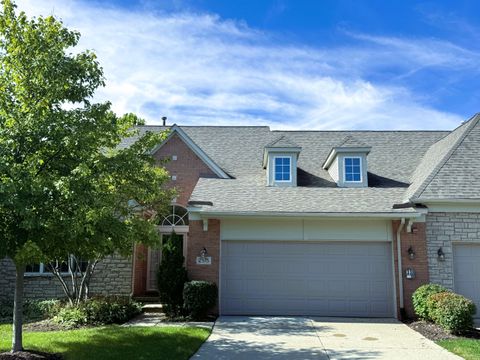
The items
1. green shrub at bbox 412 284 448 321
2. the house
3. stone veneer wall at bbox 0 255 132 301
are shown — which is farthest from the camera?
stone veneer wall at bbox 0 255 132 301

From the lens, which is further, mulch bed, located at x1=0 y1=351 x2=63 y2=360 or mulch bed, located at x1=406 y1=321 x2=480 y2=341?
mulch bed, located at x1=406 y1=321 x2=480 y2=341

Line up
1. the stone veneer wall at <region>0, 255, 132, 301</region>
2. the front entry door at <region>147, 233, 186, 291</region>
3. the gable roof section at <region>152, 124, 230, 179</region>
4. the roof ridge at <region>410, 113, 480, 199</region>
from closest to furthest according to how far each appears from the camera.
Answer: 1. the roof ridge at <region>410, 113, 480, 199</region>
2. the stone veneer wall at <region>0, 255, 132, 301</region>
3. the front entry door at <region>147, 233, 186, 291</region>
4. the gable roof section at <region>152, 124, 230, 179</region>

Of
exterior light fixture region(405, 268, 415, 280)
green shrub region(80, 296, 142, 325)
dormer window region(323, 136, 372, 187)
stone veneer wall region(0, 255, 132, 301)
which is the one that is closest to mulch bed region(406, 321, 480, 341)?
exterior light fixture region(405, 268, 415, 280)

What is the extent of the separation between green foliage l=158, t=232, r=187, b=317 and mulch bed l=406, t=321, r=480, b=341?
6628 mm

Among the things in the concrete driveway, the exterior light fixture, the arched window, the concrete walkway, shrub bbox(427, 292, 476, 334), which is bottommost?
the concrete driveway

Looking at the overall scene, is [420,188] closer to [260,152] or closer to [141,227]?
[260,152]

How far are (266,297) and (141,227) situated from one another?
231 inches

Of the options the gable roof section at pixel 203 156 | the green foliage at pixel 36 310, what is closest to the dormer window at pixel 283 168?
the gable roof section at pixel 203 156

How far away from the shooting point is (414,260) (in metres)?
14.3

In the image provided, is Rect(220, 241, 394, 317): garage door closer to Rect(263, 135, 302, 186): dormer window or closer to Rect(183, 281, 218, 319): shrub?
Rect(183, 281, 218, 319): shrub

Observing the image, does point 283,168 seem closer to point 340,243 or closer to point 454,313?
point 340,243

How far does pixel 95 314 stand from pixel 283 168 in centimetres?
815

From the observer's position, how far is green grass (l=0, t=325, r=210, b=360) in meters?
9.41

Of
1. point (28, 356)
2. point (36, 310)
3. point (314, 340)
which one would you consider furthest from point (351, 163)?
point (28, 356)
